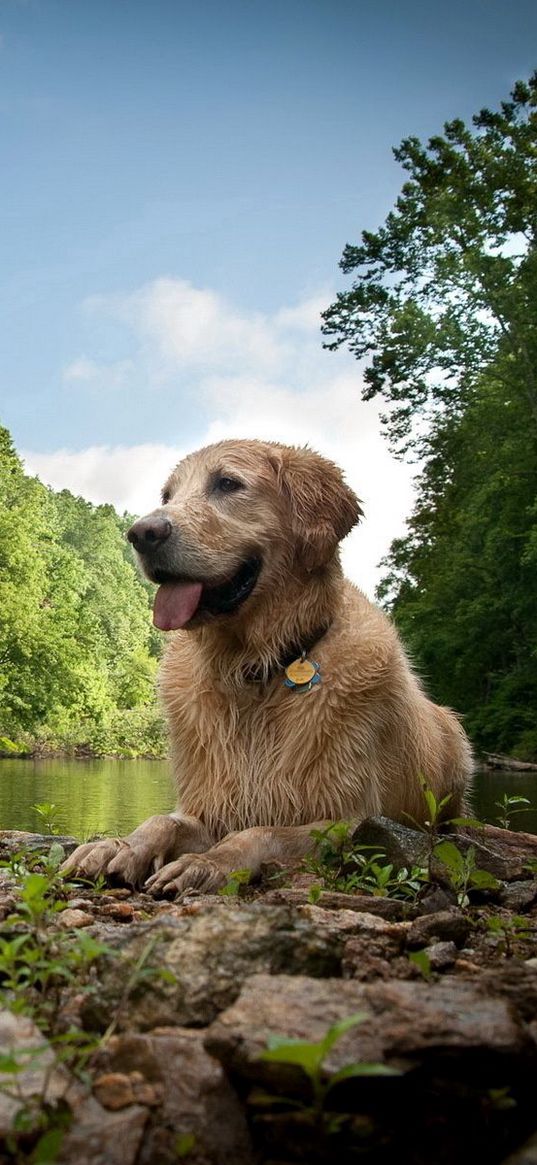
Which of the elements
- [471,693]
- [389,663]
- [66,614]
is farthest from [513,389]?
[389,663]

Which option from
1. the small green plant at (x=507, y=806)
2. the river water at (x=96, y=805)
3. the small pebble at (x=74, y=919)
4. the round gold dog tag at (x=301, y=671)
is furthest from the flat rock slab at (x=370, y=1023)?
the river water at (x=96, y=805)

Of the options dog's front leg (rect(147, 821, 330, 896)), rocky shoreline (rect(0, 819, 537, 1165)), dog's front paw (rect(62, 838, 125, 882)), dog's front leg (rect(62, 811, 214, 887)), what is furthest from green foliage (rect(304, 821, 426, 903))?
rocky shoreline (rect(0, 819, 537, 1165))

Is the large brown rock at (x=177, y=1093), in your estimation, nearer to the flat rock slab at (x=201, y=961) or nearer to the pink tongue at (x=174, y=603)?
the flat rock slab at (x=201, y=961)

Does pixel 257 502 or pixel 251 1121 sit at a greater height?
pixel 257 502

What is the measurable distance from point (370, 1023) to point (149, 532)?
10.7ft

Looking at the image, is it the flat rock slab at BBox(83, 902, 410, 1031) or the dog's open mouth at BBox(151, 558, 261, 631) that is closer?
the flat rock slab at BBox(83, 902, 410, 1031)

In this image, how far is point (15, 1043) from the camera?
5.33ft

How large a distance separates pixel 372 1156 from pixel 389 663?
11.9ft

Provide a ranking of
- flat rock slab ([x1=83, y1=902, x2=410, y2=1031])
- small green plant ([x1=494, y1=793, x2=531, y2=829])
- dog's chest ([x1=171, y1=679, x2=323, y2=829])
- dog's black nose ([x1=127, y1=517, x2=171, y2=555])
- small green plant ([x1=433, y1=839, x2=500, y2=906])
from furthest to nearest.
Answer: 1. small green plant ([x1=494, y1=793, x2=531, y2=829])
2. dog's chest ([x1=171, y1=679, x2=323, y2=829])
3. dog's black nose ([x1=127, y1=517, x2=171, y2=555])
4. small green plant ([x1=433, y1=839, x2=500, y2=906])
5. flat rock slab ([x1=83, y1=902, x2=410, y2=1031])

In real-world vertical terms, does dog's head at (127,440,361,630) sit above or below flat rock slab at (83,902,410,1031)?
above

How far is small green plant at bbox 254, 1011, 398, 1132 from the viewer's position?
136cm

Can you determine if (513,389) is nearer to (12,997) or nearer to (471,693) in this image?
(471,693)

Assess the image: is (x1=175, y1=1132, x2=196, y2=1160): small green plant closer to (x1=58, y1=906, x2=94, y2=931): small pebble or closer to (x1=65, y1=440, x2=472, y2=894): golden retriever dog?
(x1=58, y1=906, x2=94, y2=931): small pebble

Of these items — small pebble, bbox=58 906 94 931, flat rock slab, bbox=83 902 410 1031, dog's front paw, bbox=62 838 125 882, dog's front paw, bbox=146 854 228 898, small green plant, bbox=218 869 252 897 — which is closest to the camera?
flat rock slab, bbox=83 902 410 1031
